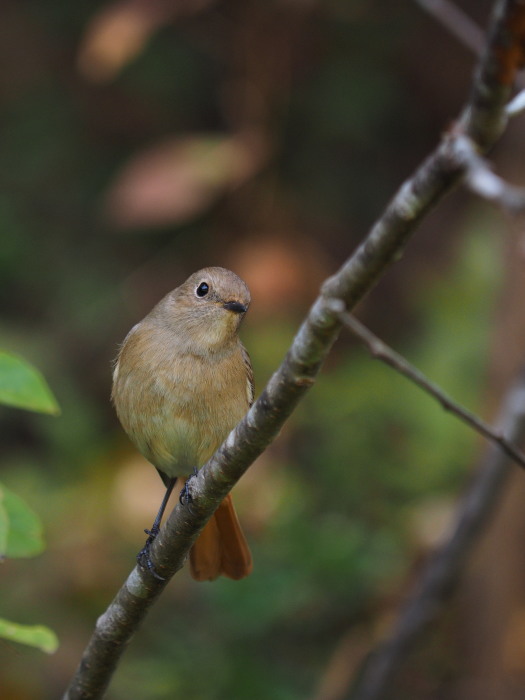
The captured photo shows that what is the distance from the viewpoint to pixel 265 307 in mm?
5297

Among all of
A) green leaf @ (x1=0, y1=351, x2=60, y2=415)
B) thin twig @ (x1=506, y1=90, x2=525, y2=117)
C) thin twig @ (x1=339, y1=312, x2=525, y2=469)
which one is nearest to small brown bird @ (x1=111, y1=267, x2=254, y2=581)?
green leaf @ (x1=0, y1=351, x2=60, y2=415)

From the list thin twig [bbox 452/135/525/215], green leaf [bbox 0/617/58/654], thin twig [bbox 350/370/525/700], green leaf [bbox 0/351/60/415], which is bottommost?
thin twig [bbox 350/370/525/700]

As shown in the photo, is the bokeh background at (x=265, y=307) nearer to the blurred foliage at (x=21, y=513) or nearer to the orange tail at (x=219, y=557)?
the orange tail at (x=219, y=557)

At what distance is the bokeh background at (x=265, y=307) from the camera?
469 centimetres

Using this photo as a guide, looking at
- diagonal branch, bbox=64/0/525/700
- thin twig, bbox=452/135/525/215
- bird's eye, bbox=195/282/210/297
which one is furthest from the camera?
bird's eye, bbox=195/282/210/297

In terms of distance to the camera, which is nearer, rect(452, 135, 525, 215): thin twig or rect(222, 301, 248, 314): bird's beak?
rect(452, 135, 525, 215): thin twig

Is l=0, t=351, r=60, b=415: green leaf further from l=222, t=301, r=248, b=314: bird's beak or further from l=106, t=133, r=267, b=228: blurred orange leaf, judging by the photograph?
l=106, t=133, r=267, b=228: blurred orange leaf

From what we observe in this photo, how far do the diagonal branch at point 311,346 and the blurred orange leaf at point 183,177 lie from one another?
2918mm

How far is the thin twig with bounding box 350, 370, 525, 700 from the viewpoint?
437 cm

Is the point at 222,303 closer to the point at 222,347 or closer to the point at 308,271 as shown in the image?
the point at 222,347

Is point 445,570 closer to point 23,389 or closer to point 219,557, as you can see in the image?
point 219,557

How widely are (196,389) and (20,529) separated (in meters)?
1.17

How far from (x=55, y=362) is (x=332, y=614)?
2070 millimetres

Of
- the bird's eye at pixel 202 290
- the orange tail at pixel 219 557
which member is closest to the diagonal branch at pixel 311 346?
the orange tail at pixel 219 557
